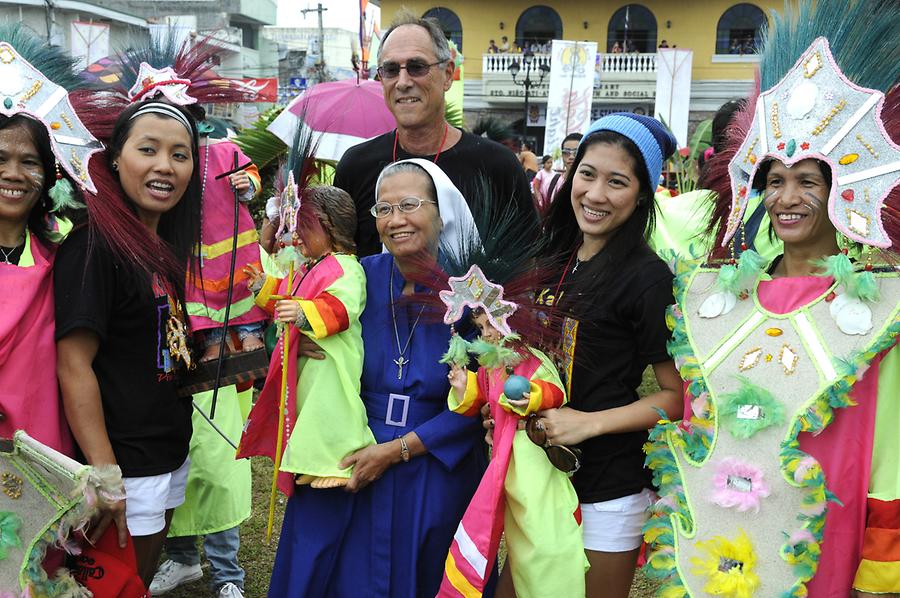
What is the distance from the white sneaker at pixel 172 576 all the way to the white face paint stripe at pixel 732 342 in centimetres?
284

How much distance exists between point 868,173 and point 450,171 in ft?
5.29

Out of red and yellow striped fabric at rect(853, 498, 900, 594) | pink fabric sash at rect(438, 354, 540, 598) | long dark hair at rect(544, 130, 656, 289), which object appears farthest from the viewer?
long dark hair at rect(544, 130, 656, 289)

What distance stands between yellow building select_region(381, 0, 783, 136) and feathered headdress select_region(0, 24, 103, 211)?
26.1 metres

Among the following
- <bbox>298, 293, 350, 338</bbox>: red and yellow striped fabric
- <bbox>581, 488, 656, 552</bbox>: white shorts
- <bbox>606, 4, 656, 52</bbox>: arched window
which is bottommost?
<bbox>581, 488, 656, 552</bbox>: white shorts

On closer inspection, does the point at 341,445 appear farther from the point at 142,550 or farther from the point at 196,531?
the point at 196,531

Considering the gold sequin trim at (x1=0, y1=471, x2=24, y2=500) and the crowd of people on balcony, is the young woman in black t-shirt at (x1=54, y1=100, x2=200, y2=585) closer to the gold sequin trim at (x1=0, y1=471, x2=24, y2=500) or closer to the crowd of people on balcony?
the gold sequin trim at (x1=0, y1=471, x2=24, y2=500)

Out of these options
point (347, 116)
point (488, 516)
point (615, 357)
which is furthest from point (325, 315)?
point (347, 116)

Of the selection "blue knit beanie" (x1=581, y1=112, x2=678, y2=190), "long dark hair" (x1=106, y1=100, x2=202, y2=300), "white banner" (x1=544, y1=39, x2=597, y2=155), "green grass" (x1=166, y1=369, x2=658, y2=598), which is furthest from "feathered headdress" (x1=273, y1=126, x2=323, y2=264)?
"white banner" (x1=544, y1=39, x2=597, y2=155)

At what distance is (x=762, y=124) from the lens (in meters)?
2.16

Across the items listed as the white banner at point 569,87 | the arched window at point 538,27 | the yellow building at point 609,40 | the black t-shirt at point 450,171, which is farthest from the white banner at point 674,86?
the arched window at point 538,27

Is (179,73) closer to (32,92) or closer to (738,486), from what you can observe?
(32,92)

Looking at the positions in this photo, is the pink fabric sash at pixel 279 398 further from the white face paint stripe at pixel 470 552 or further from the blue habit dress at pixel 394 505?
the white face paint stripe at pixel 470 552

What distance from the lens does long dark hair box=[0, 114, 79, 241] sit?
7.40ft

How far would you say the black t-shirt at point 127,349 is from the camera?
2.27 meters
